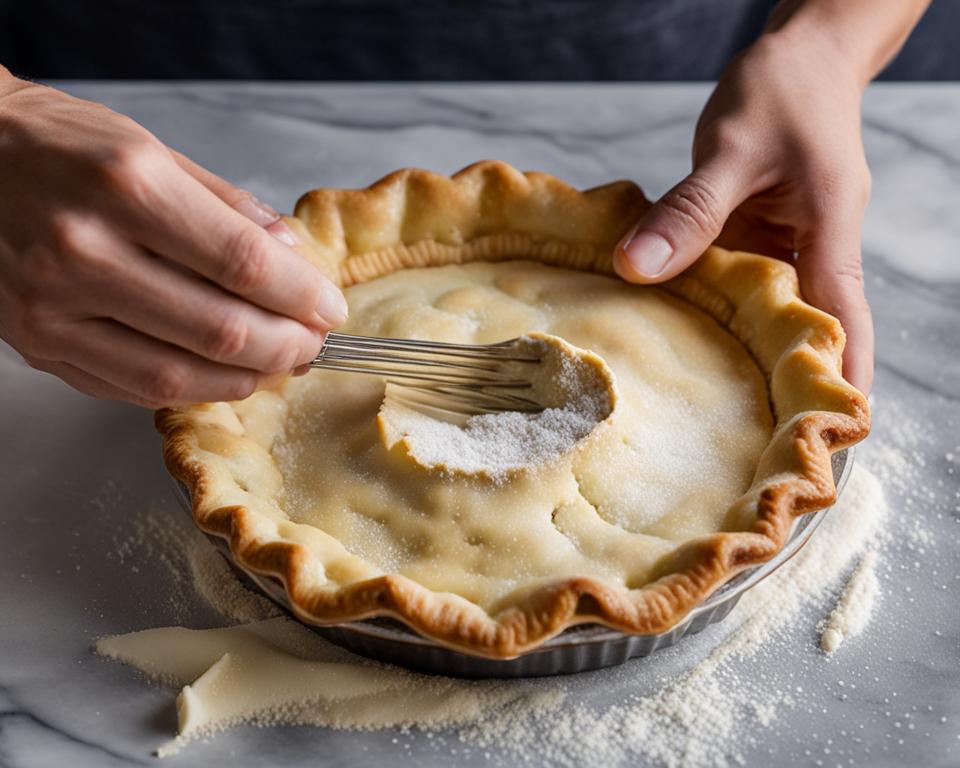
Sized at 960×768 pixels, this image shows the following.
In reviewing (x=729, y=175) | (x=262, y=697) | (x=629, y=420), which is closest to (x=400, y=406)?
(x=629, y=420)

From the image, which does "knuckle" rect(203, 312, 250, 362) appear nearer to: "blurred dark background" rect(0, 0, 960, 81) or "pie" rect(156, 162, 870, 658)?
"pie" rect(156, 162, 870, 658)

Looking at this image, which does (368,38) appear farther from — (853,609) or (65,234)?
(853,609)

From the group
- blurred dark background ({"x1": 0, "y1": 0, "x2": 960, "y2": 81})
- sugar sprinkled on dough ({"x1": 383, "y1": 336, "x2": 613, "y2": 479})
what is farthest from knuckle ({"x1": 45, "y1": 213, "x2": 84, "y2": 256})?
blurred dark background ({"x1": 0, "y1": 0, "x2": 960, "y2": 81})

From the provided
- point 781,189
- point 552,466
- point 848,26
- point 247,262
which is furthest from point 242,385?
point 848,26

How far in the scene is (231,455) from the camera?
1601 mm

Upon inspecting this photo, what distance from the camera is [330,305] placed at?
144 cm

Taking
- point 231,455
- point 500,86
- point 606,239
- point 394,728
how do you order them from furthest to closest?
point 500,86
point 606,239
point 231,455
point 394,728

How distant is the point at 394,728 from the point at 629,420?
536 mm

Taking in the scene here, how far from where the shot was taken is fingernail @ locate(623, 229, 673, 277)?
5.90ft

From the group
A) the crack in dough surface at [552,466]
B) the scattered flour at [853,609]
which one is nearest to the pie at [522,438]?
the crack in dough surface at [552,466]

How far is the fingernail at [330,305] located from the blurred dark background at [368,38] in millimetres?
1397

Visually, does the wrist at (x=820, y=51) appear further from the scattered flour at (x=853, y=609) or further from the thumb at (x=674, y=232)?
the scattered flour at (x=853, y=609)

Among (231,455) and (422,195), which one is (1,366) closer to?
(231,455)

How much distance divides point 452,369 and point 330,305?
30 cm
